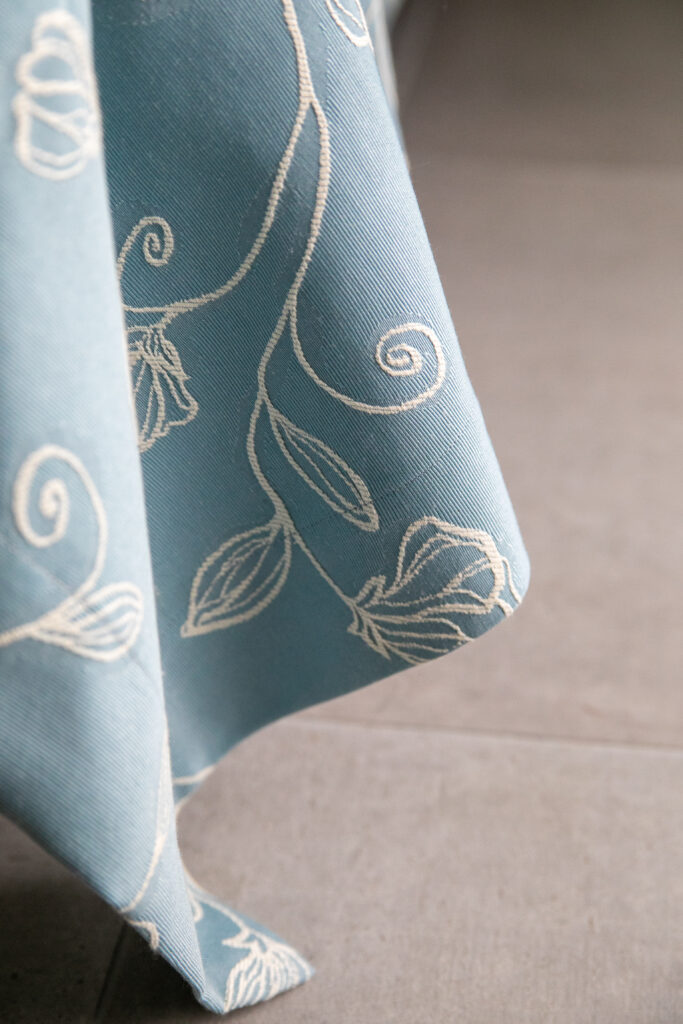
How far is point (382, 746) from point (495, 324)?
2.21 feet

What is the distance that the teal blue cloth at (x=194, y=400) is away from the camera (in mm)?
306

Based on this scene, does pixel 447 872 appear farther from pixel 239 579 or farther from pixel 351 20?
pixel 351 20

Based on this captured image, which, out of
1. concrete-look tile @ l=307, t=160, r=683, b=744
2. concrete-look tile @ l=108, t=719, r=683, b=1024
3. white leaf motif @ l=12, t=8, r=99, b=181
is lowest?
concrete-look tile @ l=108, t=719, r=683, b=1024

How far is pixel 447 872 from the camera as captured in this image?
66 centimetres

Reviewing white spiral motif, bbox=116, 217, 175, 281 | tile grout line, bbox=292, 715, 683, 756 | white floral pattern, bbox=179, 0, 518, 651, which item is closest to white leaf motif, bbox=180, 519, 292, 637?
white floral pattern, bbox=179, 0, 518, 651

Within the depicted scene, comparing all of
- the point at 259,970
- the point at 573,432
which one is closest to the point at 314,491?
the point at 259,970

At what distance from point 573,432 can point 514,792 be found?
492 millimetres

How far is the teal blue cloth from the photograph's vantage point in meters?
0.31

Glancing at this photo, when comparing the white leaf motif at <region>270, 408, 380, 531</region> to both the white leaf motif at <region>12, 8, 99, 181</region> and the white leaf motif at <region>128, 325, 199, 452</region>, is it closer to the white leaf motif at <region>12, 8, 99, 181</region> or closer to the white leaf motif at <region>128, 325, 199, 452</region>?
the white leaf motif at <region>128, 325, 199, 452</region>

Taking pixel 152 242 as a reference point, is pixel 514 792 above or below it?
below

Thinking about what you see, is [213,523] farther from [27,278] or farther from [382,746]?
[382,746]

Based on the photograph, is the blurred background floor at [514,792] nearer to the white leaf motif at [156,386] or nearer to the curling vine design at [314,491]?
the curling vine design at [314,491]

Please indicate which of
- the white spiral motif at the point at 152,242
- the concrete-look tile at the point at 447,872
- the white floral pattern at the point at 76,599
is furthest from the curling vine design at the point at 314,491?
the concrete-look tile at the point at 447,872

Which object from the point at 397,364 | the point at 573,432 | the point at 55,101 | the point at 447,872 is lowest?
the point at 447,872
